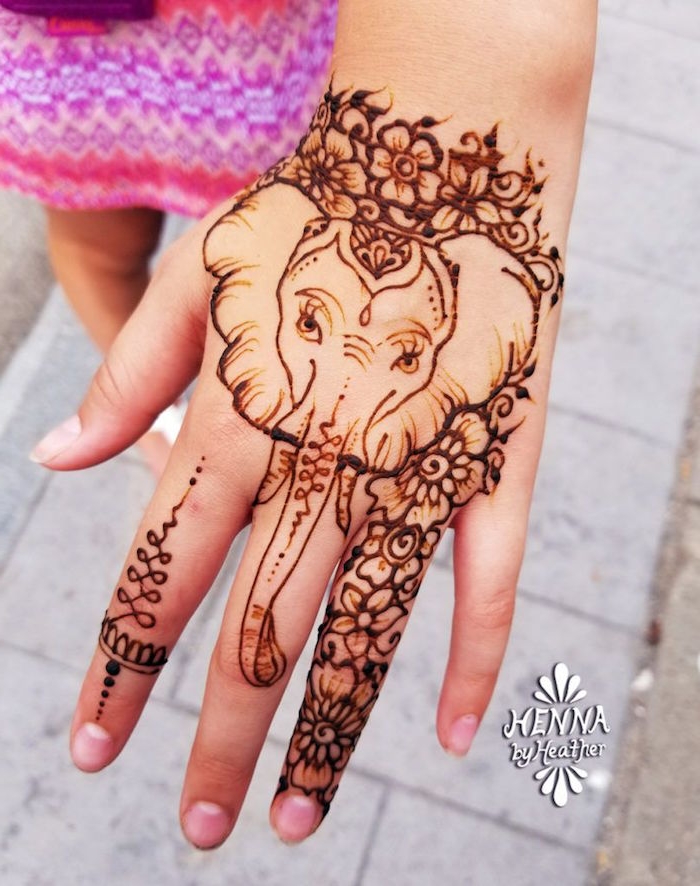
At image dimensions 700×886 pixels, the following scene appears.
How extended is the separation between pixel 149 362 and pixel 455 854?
1.53 meters

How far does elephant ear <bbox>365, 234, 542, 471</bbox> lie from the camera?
1.10m

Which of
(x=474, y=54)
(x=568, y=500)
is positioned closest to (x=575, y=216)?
(x=568, y=500)

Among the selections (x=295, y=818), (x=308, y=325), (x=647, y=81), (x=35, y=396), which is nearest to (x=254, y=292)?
(x=308, y=325)

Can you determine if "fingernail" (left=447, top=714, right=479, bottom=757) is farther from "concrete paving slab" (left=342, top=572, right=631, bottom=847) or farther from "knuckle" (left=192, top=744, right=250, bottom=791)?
"concrete paving slab" (left=342, top=572, right=631, bottom=847)

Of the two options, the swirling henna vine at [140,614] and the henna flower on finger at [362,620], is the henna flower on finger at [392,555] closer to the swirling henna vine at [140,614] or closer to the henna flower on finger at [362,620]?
the henna flower on finger at [362,620]

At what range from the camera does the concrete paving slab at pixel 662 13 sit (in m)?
3.82

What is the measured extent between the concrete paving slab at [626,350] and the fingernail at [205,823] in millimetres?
1933

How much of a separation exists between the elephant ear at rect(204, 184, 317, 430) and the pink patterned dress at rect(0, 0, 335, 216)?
0.34m

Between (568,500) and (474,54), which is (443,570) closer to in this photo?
(568,500)

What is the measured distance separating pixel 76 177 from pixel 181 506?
725 mm

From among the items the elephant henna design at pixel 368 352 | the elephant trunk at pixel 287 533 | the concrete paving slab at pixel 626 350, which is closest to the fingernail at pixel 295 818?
the elephant henna design at pixel 368 352

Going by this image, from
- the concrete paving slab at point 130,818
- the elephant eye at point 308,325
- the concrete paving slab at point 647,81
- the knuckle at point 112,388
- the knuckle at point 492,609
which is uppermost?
the concrete paving slab at point 647,81

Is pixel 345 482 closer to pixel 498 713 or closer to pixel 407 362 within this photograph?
pixel 407 362

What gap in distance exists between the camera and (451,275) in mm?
1122
